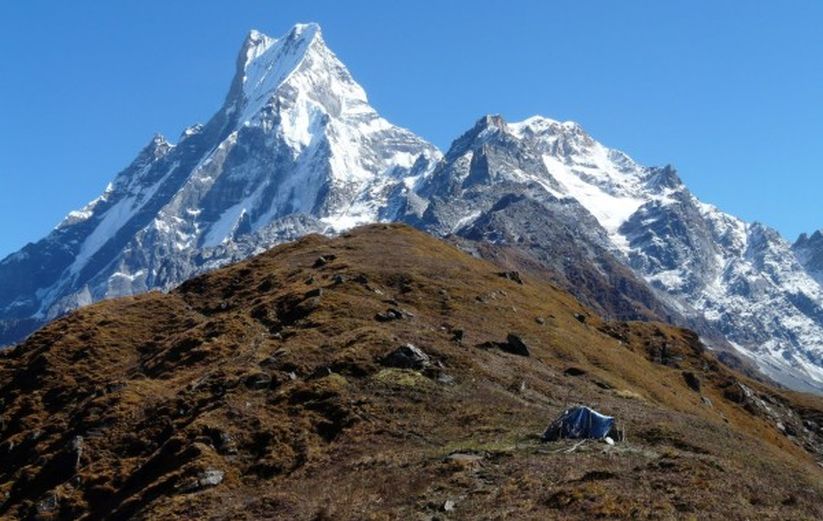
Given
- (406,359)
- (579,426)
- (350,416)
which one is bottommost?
(579,426)

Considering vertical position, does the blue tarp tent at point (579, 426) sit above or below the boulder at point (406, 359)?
below

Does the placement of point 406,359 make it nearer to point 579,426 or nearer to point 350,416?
point 350,416

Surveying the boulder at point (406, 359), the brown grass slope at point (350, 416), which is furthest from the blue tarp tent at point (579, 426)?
the boulder at point (406, 359)

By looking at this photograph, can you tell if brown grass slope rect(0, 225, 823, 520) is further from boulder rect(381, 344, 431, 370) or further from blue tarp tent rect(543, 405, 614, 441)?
blue tarp tent rect(543, 405, 614, 441)

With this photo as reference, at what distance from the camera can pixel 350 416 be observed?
53.9 metres

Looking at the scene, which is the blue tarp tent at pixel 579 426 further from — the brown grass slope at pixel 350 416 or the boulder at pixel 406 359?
the boulder at pixel 406 359

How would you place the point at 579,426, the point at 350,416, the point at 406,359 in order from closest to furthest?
the point at 579,426 < the point at 350,416 < the point at 406,359

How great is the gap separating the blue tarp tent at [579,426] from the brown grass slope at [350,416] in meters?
1.11

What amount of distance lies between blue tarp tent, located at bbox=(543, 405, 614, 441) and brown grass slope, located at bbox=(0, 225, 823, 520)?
3.64 feet

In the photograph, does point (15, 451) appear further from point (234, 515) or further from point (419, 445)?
point (419, 445)

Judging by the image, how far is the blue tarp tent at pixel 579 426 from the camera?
4638 centimetres

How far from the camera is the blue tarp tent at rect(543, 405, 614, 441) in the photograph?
4638 centimetres

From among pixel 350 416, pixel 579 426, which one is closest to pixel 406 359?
pixel 350 416

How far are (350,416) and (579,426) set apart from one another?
14.7 m
